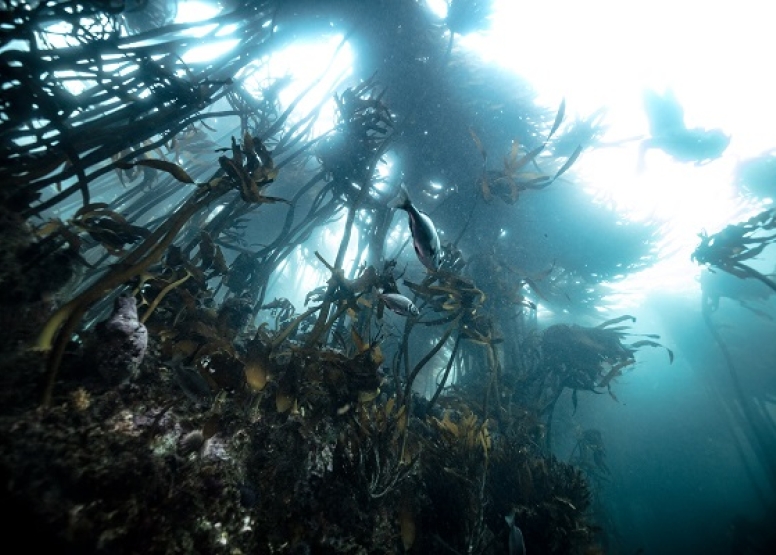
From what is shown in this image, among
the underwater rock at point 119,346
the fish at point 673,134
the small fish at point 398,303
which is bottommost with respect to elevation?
the underwater rock at point 119,346

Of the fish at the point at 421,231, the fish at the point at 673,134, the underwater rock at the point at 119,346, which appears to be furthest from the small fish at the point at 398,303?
the fish at the point at 673,134

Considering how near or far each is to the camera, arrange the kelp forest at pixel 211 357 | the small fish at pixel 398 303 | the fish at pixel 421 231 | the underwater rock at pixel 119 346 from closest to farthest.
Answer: the kelp forest at pixel 211 357
the underwater rock at pixel 119 346
the fish at pixel 421 231
the small fish at pixel 398 303

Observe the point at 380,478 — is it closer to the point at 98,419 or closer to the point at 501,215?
the point at 98,419

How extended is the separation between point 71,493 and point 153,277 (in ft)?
5.64

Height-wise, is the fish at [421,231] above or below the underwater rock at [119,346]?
above

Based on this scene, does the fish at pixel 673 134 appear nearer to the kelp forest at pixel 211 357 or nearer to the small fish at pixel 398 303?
the kelp forest at pixel 211 357

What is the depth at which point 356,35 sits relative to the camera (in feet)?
24.1

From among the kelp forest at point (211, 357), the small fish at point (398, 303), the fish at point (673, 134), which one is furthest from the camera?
the fish at point (673, 134)

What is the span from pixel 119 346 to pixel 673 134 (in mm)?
14182

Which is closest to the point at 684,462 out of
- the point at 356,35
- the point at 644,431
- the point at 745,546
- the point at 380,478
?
the point at 644,431

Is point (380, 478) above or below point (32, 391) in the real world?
above

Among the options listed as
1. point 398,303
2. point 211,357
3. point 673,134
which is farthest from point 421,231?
point 673,134

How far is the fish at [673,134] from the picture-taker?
31.8 ft

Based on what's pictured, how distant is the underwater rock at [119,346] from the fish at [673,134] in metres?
13.3
